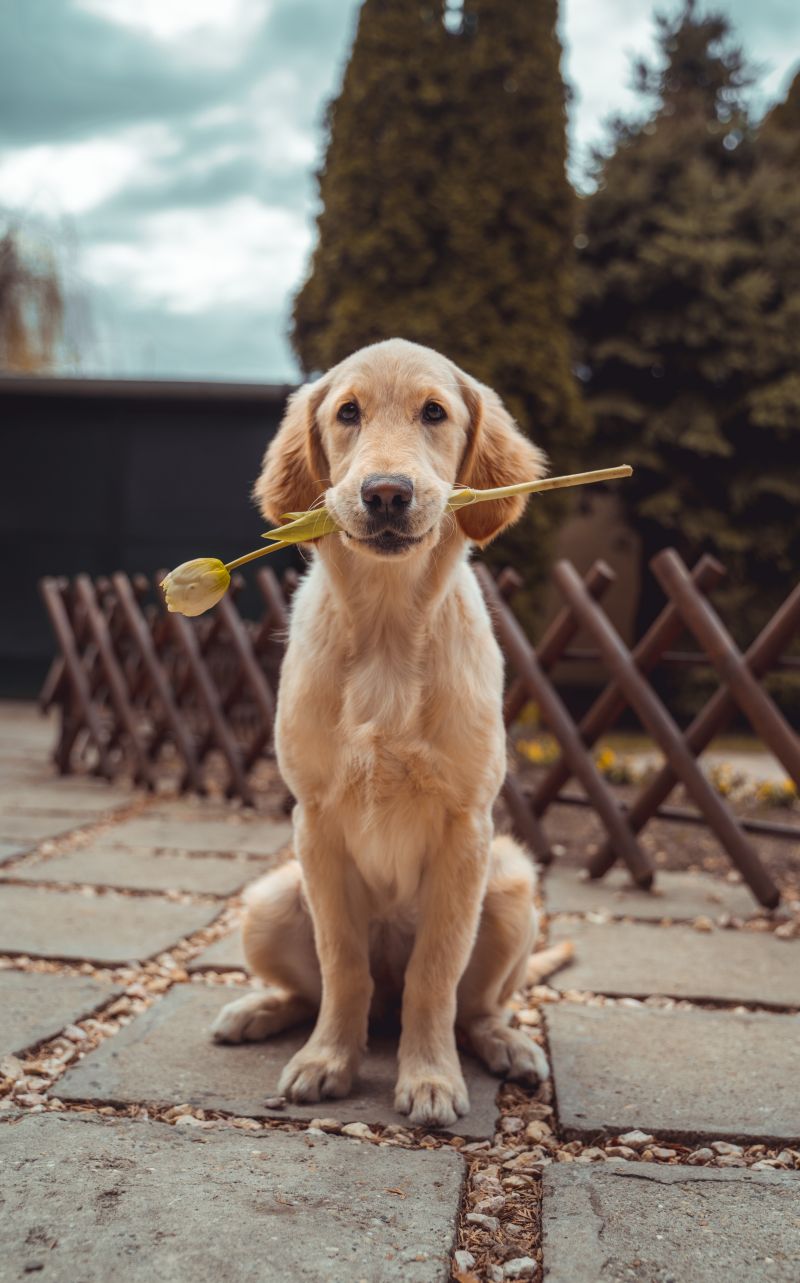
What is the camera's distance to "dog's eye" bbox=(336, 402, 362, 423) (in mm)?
2281

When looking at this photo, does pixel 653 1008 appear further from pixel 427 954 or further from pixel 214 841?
pixel 214 841

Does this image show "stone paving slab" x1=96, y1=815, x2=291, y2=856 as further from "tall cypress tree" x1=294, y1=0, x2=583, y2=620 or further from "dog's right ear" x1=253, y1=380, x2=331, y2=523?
"tall cypress tree" x1=294, y1=0, x2=583, y2=620

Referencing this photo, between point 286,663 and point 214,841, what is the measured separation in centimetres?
277

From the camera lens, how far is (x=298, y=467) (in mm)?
2498

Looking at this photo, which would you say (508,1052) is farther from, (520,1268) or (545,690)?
(545,690)

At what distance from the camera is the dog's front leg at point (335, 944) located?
7.48 ft

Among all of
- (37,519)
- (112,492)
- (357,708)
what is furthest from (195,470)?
(357,708)

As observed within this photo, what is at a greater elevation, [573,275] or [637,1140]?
[573,275]

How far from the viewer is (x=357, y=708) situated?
221 centimetres

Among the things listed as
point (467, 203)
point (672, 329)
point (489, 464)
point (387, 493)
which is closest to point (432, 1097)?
point (387, 493)

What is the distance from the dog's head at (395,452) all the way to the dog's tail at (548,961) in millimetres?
1388

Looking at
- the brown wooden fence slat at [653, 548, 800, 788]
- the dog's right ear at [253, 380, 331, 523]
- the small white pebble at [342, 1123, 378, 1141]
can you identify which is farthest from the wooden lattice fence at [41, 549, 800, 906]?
the small white pebble at [342, 1123, 378, 1141]

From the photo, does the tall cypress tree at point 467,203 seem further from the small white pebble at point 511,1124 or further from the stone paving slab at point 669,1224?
the stone paving slab at point 669,1224

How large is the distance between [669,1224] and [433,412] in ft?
5.24
